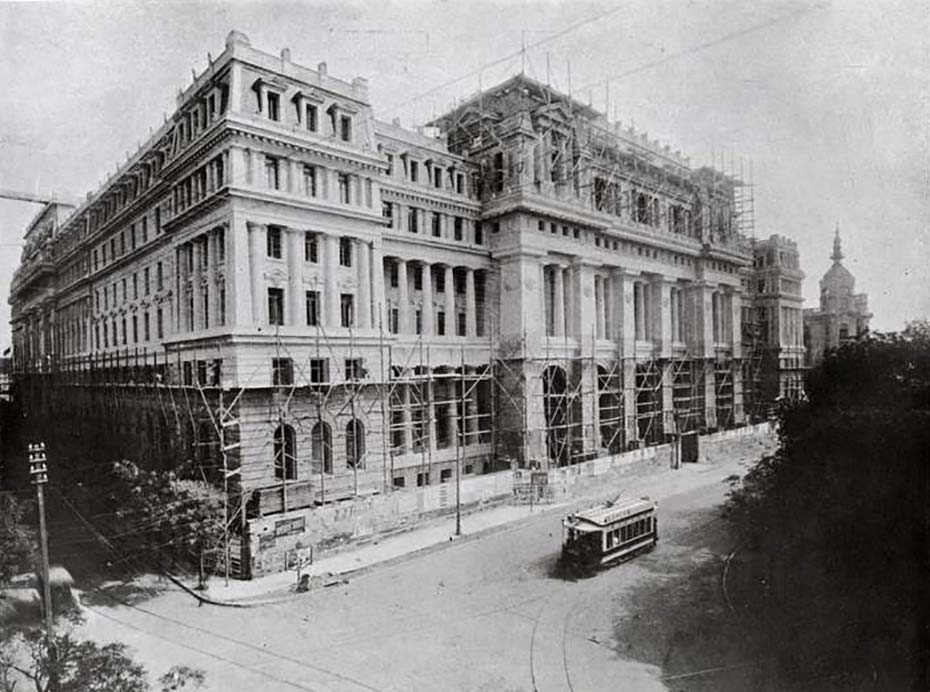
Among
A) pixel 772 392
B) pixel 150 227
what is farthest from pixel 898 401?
pixel 772 392

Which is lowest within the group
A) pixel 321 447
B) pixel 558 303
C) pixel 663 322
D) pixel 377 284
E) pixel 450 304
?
pixel 321 447

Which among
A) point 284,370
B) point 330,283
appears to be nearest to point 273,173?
point 330,283

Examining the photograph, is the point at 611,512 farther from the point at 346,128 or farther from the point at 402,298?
the point at 346,128

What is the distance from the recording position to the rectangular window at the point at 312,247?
116 ft

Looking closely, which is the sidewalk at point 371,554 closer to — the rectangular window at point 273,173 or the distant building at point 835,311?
the rectangular window at point 273,173

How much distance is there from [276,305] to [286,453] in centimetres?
770

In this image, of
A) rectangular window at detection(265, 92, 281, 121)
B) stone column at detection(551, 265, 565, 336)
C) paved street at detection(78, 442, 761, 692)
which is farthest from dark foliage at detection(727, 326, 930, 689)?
rectangular window at detection(265, 92, 281, 121)

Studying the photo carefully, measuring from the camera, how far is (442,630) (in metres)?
22.1

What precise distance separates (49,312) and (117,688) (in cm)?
6309

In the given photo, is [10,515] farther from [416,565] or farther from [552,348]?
[552,348]

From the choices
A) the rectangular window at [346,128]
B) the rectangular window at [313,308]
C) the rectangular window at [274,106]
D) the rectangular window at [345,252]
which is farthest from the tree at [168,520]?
the rectangular window at [346,128]

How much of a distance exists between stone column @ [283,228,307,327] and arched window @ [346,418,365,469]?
654 cm

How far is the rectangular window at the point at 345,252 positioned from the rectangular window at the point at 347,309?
1.84 meters

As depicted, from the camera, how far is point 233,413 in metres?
30.9
